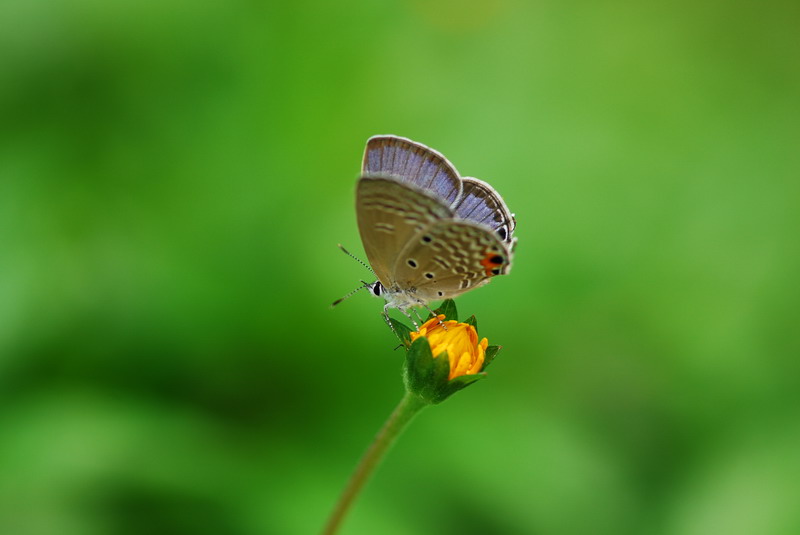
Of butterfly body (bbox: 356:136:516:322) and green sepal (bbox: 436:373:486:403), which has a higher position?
butterfly body (bbox: 356:136:516:322)

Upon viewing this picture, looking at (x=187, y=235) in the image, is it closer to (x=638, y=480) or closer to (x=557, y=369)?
(x=557, y=369)

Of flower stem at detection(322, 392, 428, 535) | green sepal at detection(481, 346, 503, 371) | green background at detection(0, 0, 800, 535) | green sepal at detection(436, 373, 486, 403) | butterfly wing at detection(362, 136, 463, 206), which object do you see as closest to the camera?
flower stem at detection(322, 392, 428, 535)

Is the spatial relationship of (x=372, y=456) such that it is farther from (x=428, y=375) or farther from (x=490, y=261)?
(x=490, y=261)

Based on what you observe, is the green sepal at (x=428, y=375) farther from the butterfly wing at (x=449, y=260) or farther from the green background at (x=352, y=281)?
the green background at (x=352, y=281)

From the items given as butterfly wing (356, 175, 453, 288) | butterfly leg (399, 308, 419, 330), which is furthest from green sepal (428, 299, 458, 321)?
butterfly wing (356, 175, 453, 288)

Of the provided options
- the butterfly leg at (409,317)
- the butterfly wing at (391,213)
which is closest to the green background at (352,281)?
the butterfly leg at (409,317)

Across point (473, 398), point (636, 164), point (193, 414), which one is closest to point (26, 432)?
point (193, 414)

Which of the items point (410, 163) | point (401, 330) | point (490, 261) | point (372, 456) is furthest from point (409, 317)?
point (372, 456)

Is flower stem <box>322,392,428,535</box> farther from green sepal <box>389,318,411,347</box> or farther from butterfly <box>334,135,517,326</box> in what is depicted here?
butterfly <box>334,135,517,326</box>
